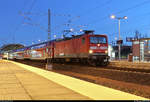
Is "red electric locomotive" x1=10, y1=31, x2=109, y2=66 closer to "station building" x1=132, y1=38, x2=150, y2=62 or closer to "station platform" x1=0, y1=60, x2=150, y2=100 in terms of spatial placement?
"station building" x1=132, y1=38, x2=150, y2=62

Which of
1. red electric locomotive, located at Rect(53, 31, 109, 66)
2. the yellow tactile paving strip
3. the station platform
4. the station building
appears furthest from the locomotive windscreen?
the yellow tactile paving strip

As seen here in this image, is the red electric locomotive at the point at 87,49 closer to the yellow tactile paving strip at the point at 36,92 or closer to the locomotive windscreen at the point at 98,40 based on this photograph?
the locomotive windscreen at the point at 98,40

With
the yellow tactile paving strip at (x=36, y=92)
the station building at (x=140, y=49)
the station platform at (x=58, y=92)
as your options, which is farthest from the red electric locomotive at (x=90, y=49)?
the yellow tactile paving strip at (x=36, y=92)

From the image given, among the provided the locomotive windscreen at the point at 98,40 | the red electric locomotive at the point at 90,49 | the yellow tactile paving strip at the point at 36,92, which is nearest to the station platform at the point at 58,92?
the yellow tactile paving strip at the point at 36,92

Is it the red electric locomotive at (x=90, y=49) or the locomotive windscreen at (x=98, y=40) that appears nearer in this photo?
the red electric locomotive at (x=90, y=49)

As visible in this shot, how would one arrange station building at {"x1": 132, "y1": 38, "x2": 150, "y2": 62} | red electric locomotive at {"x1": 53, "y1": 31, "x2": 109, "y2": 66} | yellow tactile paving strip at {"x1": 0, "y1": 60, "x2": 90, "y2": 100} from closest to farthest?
yellow tactile paving strip at {"x1": 0, "y1": 60, "x2": 90, "y2": 100}
red electric locomotive at {"x1": 53, "y1": 31, "x2": 109, "y2": 66}
station building at {"x1": 132, "y1": 38, "x2": 150, "y2": 62}

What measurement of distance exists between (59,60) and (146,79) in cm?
1894

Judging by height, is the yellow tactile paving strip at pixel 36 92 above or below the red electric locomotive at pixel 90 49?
below

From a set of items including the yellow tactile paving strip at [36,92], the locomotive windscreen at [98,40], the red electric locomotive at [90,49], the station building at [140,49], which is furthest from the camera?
the station building at [140,49]

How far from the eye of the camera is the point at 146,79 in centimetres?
1273

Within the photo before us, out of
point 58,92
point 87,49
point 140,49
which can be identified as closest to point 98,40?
point 87,49

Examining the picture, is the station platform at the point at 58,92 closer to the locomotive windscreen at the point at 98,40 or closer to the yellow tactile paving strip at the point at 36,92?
the yellow tactile paving strip at the point at 36,92

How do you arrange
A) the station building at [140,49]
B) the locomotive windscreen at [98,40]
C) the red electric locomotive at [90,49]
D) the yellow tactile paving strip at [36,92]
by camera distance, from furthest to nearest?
the station building at [140,49] < the locomotive windscreen at [98,40] < the red electric locomotive at [90,49] < the yellow tactile paving strip at [36,92]

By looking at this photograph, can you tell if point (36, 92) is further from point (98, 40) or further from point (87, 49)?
point (98, 40)
